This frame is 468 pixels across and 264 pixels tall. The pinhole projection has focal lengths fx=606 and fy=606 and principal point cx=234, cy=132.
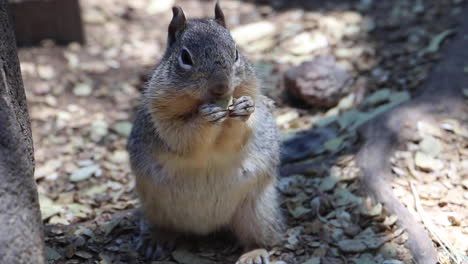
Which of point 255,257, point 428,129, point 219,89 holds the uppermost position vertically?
point 219,89

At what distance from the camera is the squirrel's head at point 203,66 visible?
289 centimetres

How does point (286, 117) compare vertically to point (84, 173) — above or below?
above

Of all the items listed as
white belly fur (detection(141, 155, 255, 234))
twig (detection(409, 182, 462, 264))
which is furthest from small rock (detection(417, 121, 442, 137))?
white belly fur (detection(141, 155, 255, 234))

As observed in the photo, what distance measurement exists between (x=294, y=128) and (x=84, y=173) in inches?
64.5

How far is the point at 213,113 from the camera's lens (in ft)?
9.63

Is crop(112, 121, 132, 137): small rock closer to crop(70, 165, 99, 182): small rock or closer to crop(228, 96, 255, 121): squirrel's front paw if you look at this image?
crop(70, 165, 99, 182): small rock

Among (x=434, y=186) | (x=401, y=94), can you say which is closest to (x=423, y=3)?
(x=401, y=94)

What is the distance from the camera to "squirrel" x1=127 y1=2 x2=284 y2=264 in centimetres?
298

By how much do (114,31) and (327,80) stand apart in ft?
8.54

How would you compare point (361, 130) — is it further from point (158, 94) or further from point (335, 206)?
point (158, 94)

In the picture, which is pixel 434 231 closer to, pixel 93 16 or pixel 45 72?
pixel 45 72

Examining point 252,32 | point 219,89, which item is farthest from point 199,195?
point 252,32

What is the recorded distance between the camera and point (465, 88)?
13.9 feet

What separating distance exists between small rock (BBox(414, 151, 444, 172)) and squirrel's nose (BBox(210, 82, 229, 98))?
1496 millimetres
